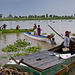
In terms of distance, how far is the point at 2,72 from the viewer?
5402 mm

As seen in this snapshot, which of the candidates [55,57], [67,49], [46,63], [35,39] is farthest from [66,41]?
[35,39]

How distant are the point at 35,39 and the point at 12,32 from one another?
10.2 metres

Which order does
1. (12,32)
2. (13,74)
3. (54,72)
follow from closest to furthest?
(13,74) → (54,72) → (12,32)

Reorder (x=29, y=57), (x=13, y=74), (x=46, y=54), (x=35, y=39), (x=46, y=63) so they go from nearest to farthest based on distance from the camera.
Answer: (x=13, y=74), (x=46, y=63), (x=29, y=57), (x=46, y=54), (x=35, y=39)

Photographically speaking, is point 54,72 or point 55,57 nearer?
point 54,72

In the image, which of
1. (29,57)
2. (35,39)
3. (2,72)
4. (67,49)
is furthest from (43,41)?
(2,72)

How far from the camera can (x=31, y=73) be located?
5.55 metres

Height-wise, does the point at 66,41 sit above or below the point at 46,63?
above

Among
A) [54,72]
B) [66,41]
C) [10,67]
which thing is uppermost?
[66,41]

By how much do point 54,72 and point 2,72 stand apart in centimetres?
238

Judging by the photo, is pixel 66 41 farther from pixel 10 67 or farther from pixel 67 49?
pixel 10 67

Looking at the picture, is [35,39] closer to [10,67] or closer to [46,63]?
[46,63]

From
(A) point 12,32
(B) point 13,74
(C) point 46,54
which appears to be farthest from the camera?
(A) point 12,32

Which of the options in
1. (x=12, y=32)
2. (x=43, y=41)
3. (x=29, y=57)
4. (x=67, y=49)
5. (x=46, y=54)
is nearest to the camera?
(x=29, y=57)
